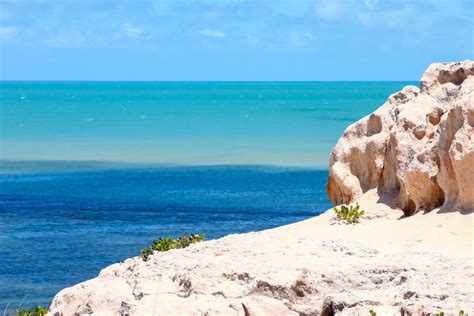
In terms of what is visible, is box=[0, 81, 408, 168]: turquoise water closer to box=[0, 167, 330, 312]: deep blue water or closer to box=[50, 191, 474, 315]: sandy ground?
box=[0, 167, 330, 312]: deep blue water

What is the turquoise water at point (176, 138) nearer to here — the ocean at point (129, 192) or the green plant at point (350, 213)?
the ocean at point (129, 192)

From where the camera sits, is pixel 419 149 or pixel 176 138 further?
pixel 176 138

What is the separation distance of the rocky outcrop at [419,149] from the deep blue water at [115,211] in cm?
856

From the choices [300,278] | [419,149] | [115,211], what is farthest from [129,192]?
[300,278]

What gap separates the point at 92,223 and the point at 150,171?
1710 cm

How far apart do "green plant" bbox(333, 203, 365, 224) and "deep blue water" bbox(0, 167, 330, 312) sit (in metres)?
8.82

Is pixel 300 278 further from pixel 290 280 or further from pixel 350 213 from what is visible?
pixel 350 213

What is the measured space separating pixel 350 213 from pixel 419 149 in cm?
141

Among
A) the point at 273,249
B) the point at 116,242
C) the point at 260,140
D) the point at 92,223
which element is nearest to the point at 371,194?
the point at 273,249

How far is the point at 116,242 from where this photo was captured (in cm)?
2720

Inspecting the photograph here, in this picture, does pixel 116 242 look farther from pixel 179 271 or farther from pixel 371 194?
pixel 179 271

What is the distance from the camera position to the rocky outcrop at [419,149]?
13344 mm

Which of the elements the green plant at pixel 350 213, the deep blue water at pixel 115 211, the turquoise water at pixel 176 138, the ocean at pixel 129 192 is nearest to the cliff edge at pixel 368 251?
the green plant at pixel 350 213

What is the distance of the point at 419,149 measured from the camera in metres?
14.2
